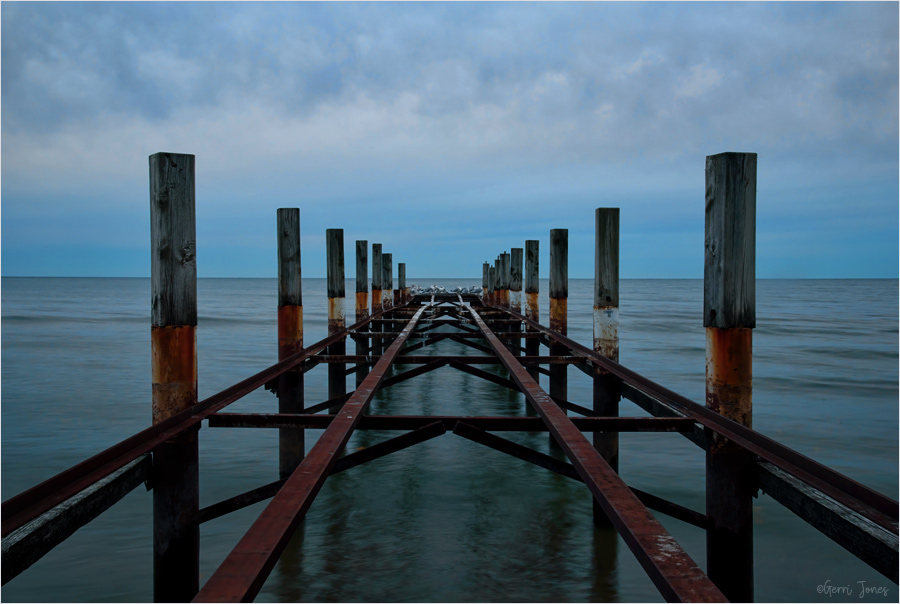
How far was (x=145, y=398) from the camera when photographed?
13.2 meters

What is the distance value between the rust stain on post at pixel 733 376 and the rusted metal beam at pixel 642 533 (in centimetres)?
123

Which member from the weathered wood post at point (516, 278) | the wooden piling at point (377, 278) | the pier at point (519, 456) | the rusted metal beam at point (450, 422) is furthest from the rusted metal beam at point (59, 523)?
the weathered wood post at point (516, 278)

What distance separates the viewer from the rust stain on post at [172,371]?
428 cm

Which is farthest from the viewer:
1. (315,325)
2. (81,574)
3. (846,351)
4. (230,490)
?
(315,325)

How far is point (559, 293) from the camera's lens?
1042 centimetres

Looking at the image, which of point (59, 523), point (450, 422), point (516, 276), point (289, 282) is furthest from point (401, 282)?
point (59, 523)

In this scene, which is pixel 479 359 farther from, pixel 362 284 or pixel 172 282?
pixel 362 284

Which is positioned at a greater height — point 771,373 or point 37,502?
point 37,502

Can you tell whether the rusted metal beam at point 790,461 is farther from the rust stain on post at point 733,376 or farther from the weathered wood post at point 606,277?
the weathered wood post at point 606,277

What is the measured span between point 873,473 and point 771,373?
948 cm

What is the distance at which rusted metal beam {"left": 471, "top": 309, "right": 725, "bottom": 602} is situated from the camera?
183 centimetres

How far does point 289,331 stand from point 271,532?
541 cm

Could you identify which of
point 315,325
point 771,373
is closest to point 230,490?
point 771,373

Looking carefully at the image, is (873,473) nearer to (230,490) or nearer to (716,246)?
(716,246)
